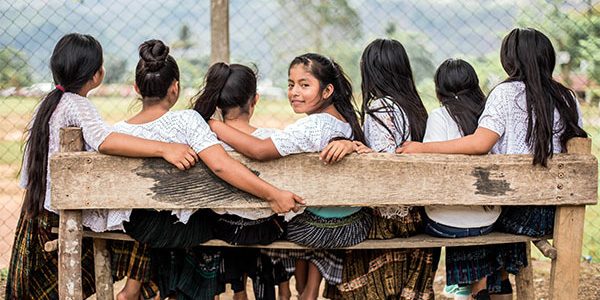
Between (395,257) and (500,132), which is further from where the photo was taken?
(395,257)

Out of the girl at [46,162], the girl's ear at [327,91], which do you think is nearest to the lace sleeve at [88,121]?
the girl at [46,162]

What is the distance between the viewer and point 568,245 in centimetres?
290

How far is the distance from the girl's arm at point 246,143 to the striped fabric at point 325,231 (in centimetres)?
35

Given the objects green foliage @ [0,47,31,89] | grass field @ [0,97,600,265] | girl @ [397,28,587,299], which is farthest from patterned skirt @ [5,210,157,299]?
green foliage @ [0,47,31,89]

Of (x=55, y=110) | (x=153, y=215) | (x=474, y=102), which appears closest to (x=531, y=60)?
(x=474, y=102)

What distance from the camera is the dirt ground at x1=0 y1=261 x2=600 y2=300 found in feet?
15.4

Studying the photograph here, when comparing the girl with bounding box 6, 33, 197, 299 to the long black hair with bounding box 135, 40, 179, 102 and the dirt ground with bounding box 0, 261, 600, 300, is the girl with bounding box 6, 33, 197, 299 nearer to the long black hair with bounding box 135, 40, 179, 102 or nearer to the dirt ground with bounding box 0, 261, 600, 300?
the long black hair with bounding box 135, 40, 179, 102

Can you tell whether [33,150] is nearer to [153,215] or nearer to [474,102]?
[153,215]

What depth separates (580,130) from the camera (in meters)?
2.95

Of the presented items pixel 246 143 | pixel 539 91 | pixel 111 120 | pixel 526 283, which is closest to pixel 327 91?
pixel 246 143

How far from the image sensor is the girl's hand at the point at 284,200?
2.73 meters

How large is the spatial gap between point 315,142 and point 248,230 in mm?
444

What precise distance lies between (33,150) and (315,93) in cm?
118

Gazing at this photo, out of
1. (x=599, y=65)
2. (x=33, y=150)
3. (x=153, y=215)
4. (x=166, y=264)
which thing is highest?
(x=599, y=65)
